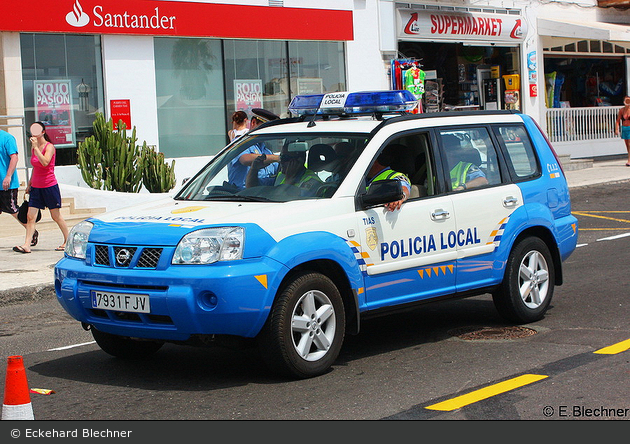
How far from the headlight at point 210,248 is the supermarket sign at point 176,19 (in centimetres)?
1148

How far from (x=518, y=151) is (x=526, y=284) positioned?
1.12 metres

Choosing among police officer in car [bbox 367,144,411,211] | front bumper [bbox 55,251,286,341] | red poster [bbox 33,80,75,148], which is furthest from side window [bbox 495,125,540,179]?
red poster [bbox 33,80,75,148]

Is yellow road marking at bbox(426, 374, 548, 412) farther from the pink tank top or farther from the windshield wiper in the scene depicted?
the pink tank top

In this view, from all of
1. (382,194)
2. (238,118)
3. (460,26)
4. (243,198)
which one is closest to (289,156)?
(243,198)

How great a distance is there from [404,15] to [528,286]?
16.6 metres

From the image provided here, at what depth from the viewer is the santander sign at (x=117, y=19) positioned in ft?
54.0

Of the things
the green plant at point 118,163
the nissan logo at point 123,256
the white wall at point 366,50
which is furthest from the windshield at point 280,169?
the white wall at point 366,50

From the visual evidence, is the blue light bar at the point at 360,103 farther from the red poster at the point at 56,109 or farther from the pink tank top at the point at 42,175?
the red poster at the point at 56,109

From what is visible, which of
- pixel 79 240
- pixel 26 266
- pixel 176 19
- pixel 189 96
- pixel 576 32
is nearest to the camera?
pixel 79 240

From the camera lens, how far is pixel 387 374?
597 centimetres

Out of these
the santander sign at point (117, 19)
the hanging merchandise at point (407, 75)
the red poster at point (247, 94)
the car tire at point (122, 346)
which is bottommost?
the car tire at point (122, 346)

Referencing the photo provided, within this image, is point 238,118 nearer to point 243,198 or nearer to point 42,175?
point 42,175

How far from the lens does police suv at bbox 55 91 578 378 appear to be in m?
5.57

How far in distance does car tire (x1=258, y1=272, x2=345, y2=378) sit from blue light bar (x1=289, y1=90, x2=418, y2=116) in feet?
5.52
